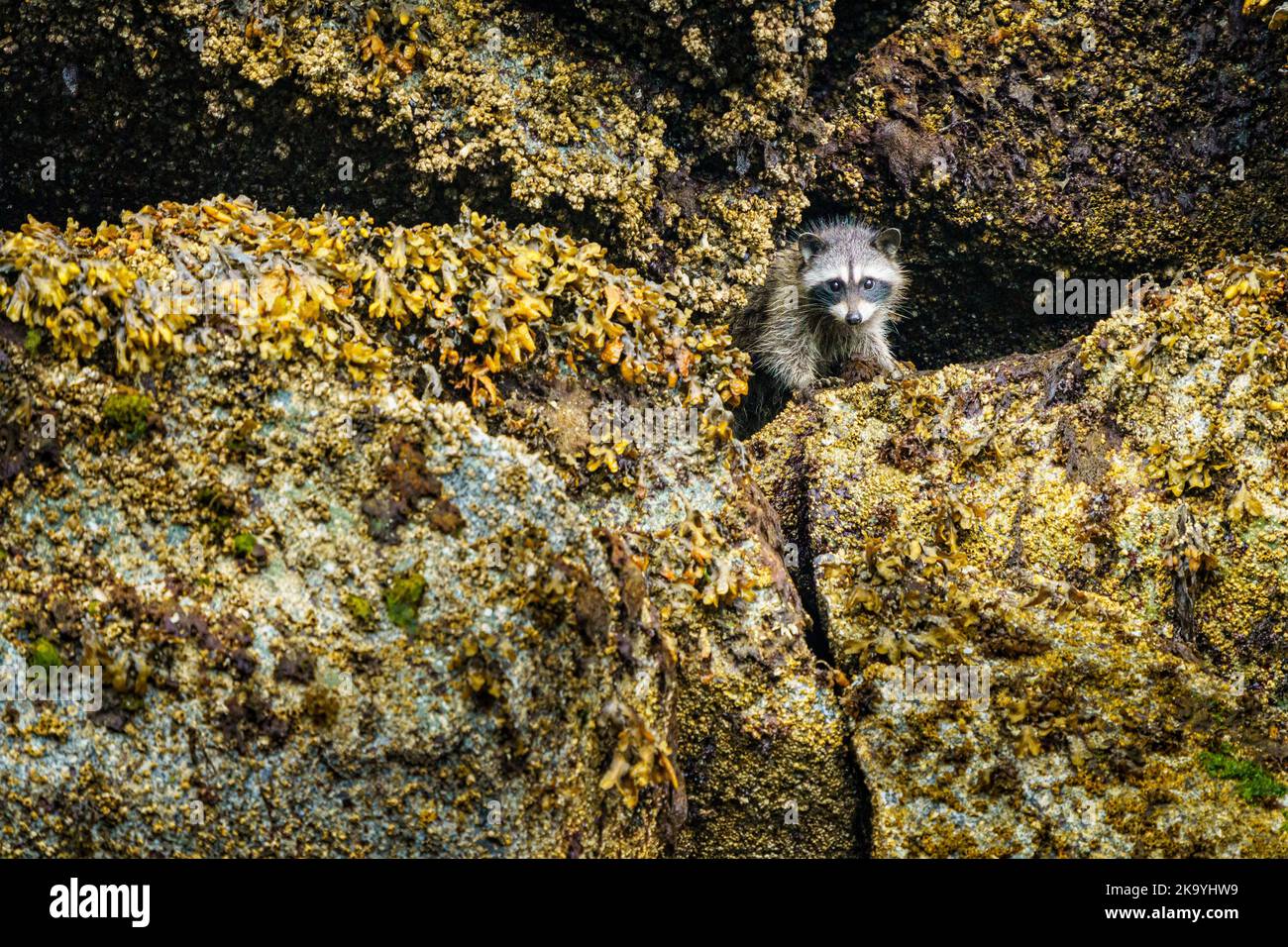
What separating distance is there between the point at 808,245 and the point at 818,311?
0.57m

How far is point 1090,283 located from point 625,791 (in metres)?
4.42

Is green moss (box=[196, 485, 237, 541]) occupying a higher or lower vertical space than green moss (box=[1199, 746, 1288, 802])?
higher

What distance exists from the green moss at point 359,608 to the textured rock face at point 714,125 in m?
2.64

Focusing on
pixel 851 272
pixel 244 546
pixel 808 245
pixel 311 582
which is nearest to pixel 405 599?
pixel 311 582

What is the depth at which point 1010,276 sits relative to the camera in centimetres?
694

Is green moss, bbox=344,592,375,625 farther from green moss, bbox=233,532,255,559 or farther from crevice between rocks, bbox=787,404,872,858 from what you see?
crevice between rocks, bbox=787,404,872,858

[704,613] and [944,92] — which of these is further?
[944,92]

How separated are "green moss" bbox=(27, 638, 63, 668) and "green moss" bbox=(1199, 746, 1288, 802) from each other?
430 cm

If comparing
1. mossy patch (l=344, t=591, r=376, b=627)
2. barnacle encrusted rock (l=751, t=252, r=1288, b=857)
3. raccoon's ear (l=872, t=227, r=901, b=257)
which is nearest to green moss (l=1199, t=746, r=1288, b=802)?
barnacle encrusted rock (l=751, t=252, r=1288, b=857)

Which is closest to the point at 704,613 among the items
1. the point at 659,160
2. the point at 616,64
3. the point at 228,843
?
the point at 228,843

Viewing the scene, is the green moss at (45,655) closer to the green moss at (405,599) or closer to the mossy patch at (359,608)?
the mossy patch at (359,608)

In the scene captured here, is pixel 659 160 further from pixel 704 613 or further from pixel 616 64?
pixel 704 613

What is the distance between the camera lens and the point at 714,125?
6.30m

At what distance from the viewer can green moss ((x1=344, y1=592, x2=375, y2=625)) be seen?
3934 millimetres
